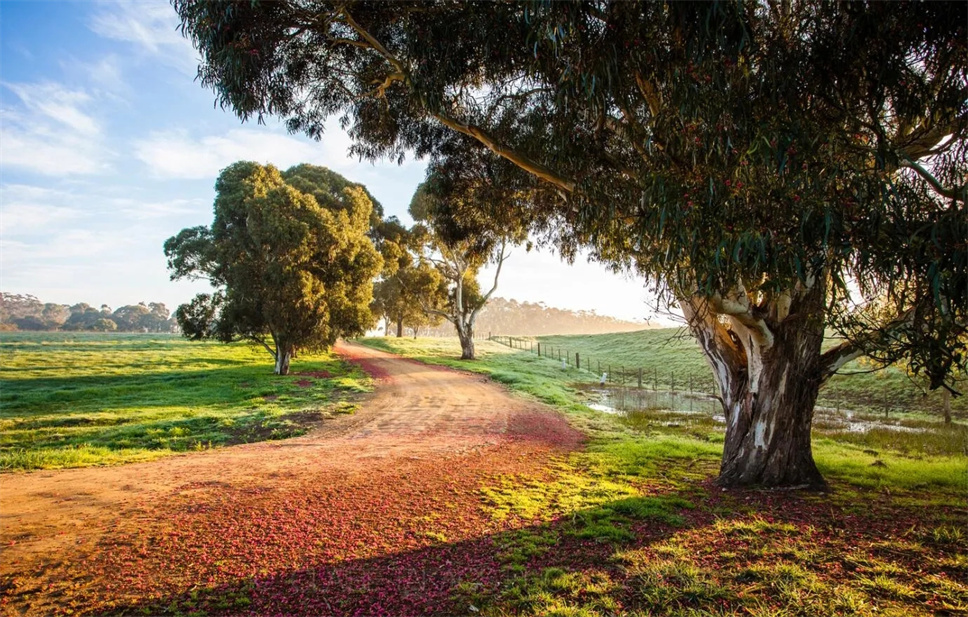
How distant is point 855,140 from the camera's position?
4.93 m

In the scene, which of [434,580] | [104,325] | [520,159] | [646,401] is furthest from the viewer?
[104,325]

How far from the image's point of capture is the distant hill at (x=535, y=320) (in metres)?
156

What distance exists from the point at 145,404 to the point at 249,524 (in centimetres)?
1214

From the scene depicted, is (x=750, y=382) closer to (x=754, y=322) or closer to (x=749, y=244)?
(x=754, y=322)

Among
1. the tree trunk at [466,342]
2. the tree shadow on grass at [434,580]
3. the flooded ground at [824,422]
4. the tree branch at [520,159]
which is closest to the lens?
the tree shadow on grass at [434,580]

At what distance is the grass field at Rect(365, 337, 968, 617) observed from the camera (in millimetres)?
3611

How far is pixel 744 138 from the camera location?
190 inches

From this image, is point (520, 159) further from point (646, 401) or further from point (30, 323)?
point (30, 323)

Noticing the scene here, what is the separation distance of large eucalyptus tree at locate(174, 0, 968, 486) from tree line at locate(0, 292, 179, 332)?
121 m

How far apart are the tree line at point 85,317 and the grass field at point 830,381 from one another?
10328 cm

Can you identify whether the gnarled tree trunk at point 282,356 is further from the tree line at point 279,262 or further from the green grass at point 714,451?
the green grass at point 714,451

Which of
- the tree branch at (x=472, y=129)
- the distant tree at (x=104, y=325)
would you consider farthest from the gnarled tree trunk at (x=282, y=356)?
the distant tree at (x=104, y=325)

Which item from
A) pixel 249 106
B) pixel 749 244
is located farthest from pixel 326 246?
pixel 749 244

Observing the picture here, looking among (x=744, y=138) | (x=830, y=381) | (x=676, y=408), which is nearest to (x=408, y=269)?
(x=676, y=408)
